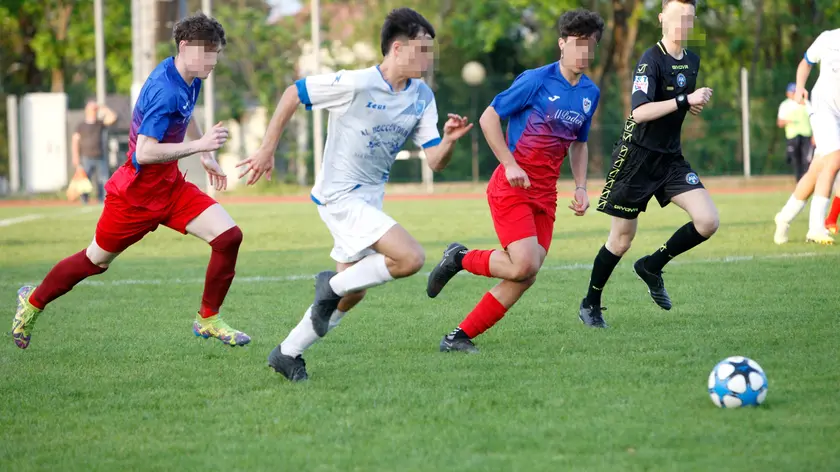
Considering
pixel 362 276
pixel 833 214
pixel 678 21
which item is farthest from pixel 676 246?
pixel 833 214

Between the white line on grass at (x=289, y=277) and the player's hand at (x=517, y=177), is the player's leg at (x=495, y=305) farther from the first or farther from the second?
the white line on grass at (x=289, y=277)

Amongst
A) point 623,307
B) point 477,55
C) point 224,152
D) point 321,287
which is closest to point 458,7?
point 477,55

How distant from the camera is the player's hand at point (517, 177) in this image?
621 cm

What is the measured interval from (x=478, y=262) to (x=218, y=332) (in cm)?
158

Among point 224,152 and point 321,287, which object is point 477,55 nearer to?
point 224,152

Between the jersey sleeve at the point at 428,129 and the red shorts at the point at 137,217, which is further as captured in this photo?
the red shorts at the point at 137,217

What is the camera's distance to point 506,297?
6445 mm

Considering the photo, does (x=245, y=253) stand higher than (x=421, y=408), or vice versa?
(x=421, y=408)

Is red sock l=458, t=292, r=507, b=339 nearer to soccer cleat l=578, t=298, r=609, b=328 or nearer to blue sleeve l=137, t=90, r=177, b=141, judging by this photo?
soccer cleat l=578, t=298, r=609, b=328

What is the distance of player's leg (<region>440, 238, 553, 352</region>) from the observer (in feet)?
20.9

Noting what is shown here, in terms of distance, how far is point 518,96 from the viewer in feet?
21.6

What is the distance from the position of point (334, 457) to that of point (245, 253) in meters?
8.57

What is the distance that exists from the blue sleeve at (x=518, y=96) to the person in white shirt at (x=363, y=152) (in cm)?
75

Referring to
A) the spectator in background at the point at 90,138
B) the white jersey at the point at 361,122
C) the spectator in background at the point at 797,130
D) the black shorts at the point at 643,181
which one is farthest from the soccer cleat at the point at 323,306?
the spectator in background at the point at 90,138
